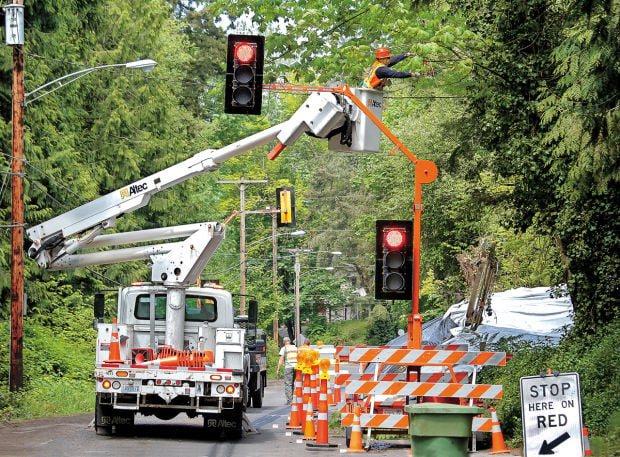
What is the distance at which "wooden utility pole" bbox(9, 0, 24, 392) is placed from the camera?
26252 mm

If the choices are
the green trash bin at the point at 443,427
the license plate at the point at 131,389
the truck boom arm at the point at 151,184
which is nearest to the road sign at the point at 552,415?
the green trash bin at the point at 443,427

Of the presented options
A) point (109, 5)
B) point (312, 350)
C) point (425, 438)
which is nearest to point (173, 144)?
point (109, 5)

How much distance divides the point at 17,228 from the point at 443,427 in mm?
16309

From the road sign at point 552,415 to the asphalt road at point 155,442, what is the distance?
5.55 metres

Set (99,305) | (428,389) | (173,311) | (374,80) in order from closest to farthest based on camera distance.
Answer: (428,389), (374,80), (173,311), (99,305)

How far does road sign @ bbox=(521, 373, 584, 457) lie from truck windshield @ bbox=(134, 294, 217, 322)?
1136cm

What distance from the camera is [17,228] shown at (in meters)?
26.2

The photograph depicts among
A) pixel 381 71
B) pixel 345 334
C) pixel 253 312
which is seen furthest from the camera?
pixel 345 334

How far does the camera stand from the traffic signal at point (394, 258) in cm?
1683

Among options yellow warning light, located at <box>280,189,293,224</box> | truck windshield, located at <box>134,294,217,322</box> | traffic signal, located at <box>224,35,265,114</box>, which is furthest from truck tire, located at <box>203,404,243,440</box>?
yellow warning light, located at <box>280,189,293,224</box>

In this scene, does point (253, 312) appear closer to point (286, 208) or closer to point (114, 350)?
point (114, 350)

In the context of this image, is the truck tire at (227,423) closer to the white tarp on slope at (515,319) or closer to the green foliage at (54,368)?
the green foliage at (54,368)

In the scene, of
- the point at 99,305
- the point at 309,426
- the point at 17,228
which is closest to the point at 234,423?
the point at 309,426

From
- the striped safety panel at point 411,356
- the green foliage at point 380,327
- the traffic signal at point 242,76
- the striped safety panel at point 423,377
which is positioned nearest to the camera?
the traffic signal at point 242,76
